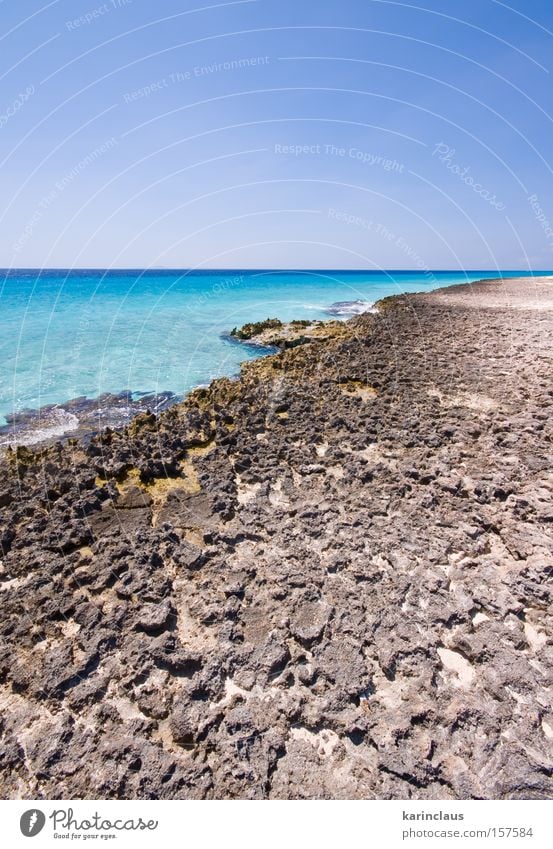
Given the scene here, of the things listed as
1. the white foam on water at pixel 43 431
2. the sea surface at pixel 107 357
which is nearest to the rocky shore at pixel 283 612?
the white foam on water at pixel 43 431

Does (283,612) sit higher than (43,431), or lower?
lower

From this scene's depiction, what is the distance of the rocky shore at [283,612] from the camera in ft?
14.2

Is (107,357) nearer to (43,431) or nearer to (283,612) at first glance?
(43,431)

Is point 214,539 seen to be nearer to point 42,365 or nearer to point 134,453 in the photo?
point 134,453

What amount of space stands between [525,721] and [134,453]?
9.77 meters

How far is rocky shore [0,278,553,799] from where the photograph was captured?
171 inches

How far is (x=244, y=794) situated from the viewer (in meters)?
4.12

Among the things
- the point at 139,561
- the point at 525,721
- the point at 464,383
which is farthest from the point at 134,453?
the point at 464,383

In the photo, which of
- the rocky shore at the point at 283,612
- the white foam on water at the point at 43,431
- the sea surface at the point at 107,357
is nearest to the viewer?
the rocky shore at the point at 283,612

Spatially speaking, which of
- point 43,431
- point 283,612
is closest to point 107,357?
point 43,431

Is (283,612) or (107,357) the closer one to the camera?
(283,612)

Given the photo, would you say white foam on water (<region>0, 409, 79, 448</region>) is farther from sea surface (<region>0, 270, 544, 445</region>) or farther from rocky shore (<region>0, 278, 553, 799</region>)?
rocky shore (<region>0, 278, 553, 799</region>)

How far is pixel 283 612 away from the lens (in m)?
6.12

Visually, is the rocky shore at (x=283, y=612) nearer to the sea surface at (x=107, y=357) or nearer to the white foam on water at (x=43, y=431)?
the white foam on water at (x=43, y=431)
